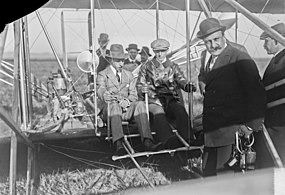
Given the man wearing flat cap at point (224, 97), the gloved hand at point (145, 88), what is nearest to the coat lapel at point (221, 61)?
the man wearing flat cap at point (224, 97)

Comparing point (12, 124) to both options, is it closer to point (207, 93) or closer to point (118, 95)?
point (118, 95)

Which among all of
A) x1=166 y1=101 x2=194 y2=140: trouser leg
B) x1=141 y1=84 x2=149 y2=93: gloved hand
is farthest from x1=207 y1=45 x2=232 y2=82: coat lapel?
x1=141 y1=84 x2=149 y2=93: gloved hand

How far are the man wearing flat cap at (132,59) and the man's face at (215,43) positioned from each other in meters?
0.35

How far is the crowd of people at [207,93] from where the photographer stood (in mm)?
1952

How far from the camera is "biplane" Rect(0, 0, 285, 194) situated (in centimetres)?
181

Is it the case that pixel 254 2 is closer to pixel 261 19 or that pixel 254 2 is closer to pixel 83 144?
pixel 261 19

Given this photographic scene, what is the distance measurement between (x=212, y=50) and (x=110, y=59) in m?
0.51

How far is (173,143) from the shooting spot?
2.05 meters

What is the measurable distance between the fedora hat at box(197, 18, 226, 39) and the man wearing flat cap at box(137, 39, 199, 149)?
0.58ft

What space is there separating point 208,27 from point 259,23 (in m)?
0.25

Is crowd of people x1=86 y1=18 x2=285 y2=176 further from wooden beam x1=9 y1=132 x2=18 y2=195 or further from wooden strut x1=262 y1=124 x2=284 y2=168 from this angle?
wooden beam x1=9 y1=132 x2=18 y2=195

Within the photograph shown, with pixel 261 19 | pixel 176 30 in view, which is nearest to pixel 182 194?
pixel 176 30

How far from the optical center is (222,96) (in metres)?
2.03

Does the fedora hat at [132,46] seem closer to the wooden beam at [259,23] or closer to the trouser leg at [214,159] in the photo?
the wooden beam at [259,23]
